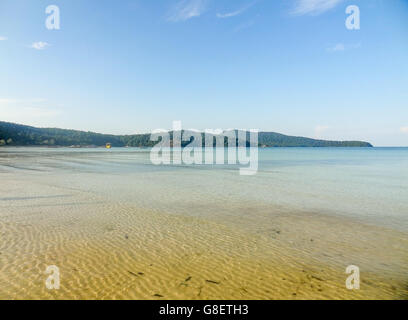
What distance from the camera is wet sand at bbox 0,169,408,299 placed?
5.45 metres

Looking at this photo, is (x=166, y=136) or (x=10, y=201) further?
(x=166, y=136)

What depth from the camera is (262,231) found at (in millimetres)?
9508

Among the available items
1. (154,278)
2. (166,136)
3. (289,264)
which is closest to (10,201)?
(154,278)

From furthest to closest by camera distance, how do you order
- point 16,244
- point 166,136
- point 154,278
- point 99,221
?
point 166,136 < point 99,221 < point 16,244 < point 154,278

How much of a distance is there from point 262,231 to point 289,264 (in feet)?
9.17

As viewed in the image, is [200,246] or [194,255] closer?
[194,255]

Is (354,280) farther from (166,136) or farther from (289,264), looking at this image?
(166,136)

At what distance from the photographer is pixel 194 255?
23.8 feet

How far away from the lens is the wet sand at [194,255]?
214 inches
